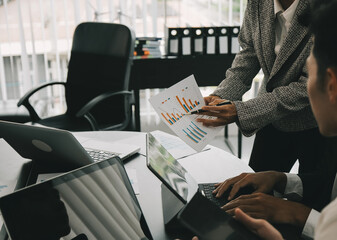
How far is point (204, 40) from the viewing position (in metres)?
3.21

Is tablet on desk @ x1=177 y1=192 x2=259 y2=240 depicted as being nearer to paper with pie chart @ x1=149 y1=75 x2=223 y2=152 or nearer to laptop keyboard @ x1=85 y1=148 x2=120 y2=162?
paper with pie chart @ x1=149 y1=75 x2=223 y2=152

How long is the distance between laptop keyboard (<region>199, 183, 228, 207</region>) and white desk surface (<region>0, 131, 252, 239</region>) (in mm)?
95

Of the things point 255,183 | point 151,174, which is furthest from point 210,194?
point 151,174

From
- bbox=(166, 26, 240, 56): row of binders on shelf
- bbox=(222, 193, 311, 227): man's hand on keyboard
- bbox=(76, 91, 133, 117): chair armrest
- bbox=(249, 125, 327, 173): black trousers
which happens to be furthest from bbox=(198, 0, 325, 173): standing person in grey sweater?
bbox=(166, 26, 240, 56): row of binders on shelf

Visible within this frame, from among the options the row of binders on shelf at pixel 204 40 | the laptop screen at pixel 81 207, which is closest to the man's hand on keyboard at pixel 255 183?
the laptop screen at pixel 81 207

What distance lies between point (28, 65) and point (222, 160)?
251 centimetres

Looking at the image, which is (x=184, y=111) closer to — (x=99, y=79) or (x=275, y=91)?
(x=275, y=91)

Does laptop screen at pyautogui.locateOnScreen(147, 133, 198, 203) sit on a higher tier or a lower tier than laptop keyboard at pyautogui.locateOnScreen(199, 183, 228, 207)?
higher

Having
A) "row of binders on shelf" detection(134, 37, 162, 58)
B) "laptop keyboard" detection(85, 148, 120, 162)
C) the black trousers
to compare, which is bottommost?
the black trousers

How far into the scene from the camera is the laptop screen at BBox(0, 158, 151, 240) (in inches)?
31.5

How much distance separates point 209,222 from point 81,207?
A: 0.30 m

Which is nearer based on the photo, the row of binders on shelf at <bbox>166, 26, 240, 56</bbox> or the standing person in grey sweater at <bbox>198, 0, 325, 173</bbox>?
the standing person in grey sweater at <bbox>198, 0, 325, 173</bbox>

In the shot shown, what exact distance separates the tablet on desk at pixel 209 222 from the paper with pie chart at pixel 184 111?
547mm

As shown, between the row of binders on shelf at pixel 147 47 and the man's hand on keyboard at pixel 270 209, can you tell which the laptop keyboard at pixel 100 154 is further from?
the row of binders on shelf at pixel 147 47
